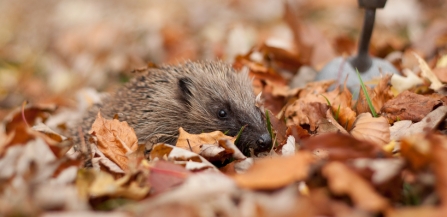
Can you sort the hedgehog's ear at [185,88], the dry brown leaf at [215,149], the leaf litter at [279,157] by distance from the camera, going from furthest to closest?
the hedgehog's ear at [185,88], the dry brown leaf at [215,149], the leaf litter at [279,157]

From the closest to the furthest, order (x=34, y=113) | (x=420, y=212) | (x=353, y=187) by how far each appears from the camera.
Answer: (x=420, y=212) < (x=353, y=187) < (x=34, y=113)

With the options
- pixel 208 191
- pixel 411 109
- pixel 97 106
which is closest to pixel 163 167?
pixel 208 191

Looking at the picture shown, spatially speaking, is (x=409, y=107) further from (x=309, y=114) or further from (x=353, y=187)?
(x=353, y=187)

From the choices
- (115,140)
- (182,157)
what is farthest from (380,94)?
(115,140)

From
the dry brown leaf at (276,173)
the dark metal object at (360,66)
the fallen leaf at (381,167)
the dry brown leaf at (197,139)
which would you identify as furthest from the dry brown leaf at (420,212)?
the dark metal object at (360,66)

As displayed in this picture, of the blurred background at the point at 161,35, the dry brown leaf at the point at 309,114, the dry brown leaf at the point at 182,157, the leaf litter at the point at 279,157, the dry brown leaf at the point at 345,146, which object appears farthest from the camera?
the blurred background at the point at 161,35

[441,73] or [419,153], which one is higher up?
[419,153]

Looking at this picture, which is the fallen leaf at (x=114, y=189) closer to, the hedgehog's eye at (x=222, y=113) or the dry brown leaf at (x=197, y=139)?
the dry brown leaf at (x=197, y=139)
